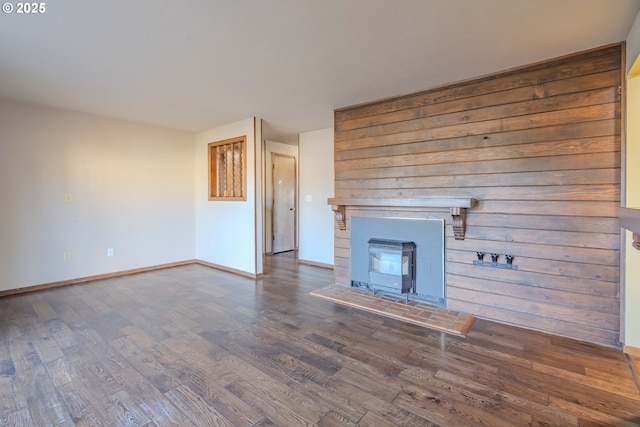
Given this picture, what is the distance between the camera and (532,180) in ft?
8.89

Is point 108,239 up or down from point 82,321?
up

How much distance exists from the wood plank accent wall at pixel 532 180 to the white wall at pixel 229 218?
7.17ft

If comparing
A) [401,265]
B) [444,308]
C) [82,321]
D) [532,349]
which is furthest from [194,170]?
[532,349]

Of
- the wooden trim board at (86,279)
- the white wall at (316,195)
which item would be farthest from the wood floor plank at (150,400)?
the white wall at (316,195)

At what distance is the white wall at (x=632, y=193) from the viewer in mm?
2191

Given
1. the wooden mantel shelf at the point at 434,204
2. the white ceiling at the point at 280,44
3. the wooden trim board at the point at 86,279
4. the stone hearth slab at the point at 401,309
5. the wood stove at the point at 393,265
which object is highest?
the white ceiling at the point at 280,44

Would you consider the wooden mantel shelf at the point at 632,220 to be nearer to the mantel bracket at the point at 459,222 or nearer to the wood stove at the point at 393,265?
the mantel bracket at the point at 459,222

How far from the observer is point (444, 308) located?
10.4ft

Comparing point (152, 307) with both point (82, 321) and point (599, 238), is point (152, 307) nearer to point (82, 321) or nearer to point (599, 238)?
point (82, 321)

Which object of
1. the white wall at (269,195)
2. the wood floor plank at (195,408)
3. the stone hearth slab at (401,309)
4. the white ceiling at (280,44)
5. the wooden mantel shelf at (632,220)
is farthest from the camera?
the white wall at (269,195)

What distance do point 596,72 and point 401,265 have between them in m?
2.33

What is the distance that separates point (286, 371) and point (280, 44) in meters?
2.41

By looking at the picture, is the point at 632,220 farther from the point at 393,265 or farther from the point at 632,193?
the point at 393,265

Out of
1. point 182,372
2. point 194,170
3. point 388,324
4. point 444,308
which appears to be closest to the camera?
point 182,372
